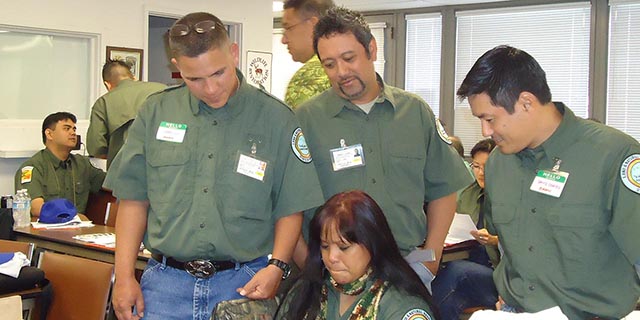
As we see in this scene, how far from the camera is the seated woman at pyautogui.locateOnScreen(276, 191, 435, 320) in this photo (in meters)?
2.21

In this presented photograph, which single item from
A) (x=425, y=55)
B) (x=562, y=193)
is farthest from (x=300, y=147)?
(x=425, y=55)

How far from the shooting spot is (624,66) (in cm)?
714

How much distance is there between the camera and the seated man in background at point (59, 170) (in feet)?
18.7

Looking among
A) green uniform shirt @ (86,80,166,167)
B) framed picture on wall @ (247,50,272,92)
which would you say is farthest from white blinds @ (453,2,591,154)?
green uniform shirt @ (86,80,166,167)

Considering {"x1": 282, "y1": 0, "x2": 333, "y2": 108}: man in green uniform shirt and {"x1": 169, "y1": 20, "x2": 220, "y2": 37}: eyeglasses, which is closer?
{"x1": 169, "y1": 20, "x2": 220, "y2": 37}: eyeglasses

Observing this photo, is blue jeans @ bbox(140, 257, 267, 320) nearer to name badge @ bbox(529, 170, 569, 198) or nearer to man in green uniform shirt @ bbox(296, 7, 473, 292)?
man in green uniform shirt @ bbox(296, 7, 473, 292)

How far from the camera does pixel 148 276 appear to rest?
2.28m

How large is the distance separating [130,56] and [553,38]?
418 cm

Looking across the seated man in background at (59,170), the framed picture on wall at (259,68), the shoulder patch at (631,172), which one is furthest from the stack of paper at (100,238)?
the framed picture on wall at (259,68)

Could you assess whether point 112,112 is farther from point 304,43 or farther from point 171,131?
point 171,131

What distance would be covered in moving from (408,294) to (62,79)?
5.28 metres

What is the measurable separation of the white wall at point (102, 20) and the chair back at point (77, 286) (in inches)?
127

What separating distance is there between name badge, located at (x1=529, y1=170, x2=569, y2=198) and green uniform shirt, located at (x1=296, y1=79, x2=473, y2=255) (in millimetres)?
539

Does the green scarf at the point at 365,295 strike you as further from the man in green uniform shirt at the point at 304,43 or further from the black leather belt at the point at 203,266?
the man in green uniform shirt at the point at 304,43
